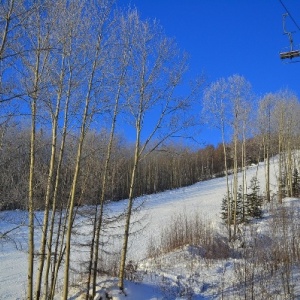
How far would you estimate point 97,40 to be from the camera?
29.8ft

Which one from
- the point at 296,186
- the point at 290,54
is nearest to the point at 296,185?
the point at 296,186

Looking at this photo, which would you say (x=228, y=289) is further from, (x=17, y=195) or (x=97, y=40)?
(x=97, y=40)

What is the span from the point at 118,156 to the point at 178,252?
4.69 metres

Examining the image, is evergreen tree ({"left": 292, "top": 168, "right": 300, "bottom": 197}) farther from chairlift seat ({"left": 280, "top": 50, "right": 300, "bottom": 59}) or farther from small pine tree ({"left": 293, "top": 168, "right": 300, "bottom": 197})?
chairlift seat ({"left": 280, "top": 50, "right": 300, "bottom": 59})

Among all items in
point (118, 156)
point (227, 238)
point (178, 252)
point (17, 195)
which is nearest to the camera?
point (17, 195)

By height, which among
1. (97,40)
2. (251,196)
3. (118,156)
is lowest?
(251,196)

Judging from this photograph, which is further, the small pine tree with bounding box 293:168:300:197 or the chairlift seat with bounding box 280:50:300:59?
the small pine tree with bounding box 293:168:300:197

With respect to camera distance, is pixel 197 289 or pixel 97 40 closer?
pixel 97 40

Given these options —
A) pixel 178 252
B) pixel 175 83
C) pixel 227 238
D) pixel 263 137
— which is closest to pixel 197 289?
pixel 178 252

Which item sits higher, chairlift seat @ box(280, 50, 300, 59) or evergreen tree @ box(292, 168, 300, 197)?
chairlift seat @ box(280, 50, 300, 59)

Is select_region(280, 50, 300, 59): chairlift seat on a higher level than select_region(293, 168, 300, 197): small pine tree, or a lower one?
higher

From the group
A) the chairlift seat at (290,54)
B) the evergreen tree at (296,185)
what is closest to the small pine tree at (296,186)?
the evergreen tree at (296,185)

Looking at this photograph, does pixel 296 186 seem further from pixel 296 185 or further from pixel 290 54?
pixel 290 54

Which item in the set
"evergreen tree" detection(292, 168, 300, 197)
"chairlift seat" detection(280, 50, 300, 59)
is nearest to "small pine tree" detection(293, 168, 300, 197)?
"evergreen tree" detection(292, 168, 300, 197)
